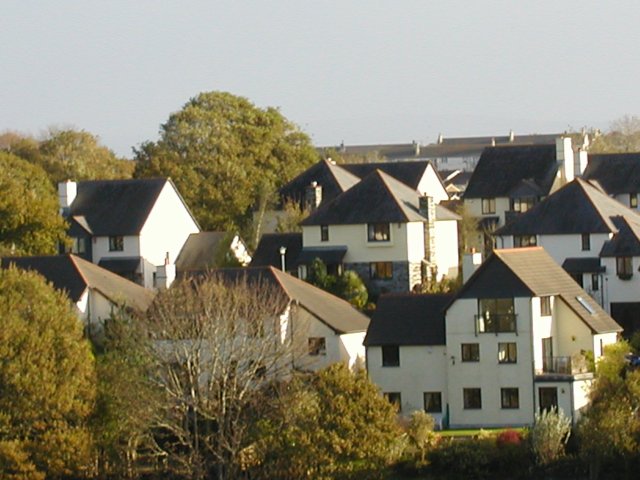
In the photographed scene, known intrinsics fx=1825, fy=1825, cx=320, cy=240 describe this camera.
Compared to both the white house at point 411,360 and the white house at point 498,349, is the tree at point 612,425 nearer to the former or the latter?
the white house at point 498,349

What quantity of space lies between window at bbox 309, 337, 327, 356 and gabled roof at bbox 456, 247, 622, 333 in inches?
200

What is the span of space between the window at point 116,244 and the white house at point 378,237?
868 centimetres

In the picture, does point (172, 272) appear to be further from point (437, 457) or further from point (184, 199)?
point (184, 199)

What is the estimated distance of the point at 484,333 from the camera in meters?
57.4

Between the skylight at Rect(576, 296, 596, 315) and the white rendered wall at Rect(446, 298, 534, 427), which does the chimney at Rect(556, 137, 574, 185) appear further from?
the white rendered wall at Rect(446, 298, 534, 427)

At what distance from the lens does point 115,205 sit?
265 feet

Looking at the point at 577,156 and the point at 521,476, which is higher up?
the point at 577,156

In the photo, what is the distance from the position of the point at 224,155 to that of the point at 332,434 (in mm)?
42881

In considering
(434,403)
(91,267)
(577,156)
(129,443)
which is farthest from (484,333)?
(577,156)

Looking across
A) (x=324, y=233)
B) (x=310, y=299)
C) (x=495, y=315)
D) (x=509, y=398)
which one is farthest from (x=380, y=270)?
(x=509, y=398)

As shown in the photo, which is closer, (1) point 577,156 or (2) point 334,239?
(2) point 334,239

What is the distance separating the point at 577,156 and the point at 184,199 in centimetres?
1958

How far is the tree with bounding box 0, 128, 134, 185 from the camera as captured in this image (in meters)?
97.4

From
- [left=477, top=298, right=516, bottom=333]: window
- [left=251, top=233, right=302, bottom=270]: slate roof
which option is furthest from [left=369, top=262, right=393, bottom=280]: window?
[left=477, top=298, right=516, bottom=333]: window
